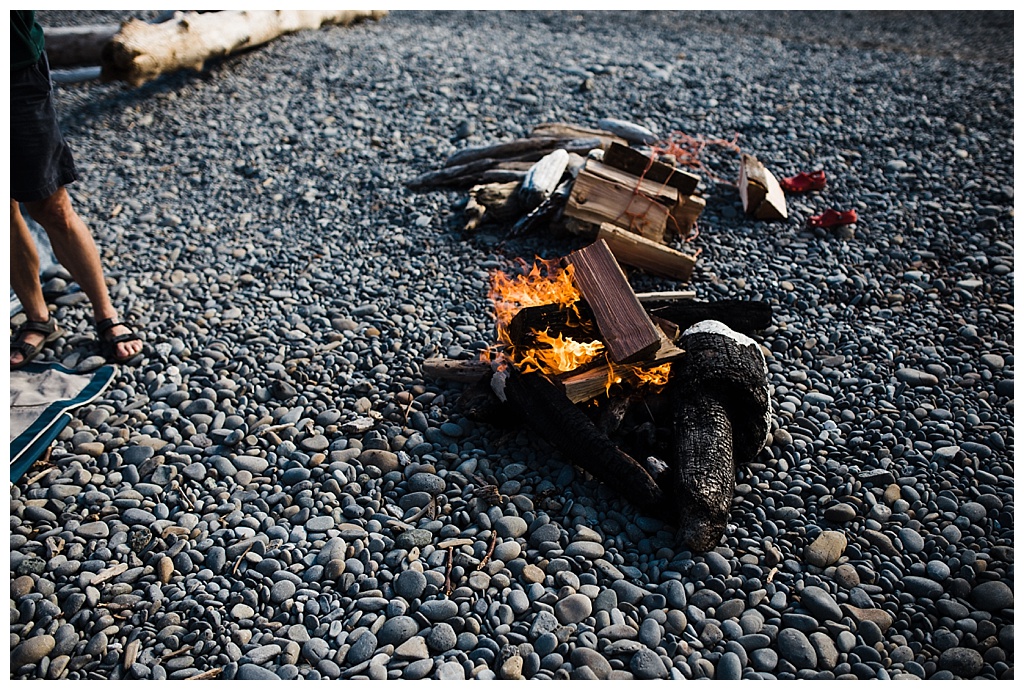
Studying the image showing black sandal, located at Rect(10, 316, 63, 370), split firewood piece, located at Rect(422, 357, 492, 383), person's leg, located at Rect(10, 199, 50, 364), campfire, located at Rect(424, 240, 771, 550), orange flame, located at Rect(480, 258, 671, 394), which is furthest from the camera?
black sandal, located at Rect(10, 316, 63, 370)

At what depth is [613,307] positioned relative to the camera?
351 centimetres

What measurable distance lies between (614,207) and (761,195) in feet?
4.10

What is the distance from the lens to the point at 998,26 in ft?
35.0

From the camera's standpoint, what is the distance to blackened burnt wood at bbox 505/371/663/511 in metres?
3.18

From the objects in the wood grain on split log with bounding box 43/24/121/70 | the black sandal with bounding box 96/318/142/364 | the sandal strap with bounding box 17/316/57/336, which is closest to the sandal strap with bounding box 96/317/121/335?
the black sandal with bounding box 96/318/142/364

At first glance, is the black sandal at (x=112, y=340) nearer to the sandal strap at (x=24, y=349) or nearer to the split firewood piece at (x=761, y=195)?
the sandal strap at (x=24, y=349)

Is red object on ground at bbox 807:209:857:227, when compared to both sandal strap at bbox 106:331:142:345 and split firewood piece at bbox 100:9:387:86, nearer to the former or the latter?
sandal strap at bbox 106:331:142:345

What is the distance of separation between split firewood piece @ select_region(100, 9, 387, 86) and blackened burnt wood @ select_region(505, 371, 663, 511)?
19.8 ft

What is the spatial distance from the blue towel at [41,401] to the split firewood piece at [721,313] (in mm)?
3268

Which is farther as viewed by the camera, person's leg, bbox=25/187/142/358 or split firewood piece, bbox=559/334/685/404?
person's leg, bbox=25/187/142/358

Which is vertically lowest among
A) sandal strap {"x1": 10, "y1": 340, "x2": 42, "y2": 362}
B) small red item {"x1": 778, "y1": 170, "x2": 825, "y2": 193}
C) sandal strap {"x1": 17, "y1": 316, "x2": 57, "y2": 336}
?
sandal strap {"x1": 10, "y1": 340, "x2": 42, "y2": 362}

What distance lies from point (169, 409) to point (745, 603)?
3150 millimetres
